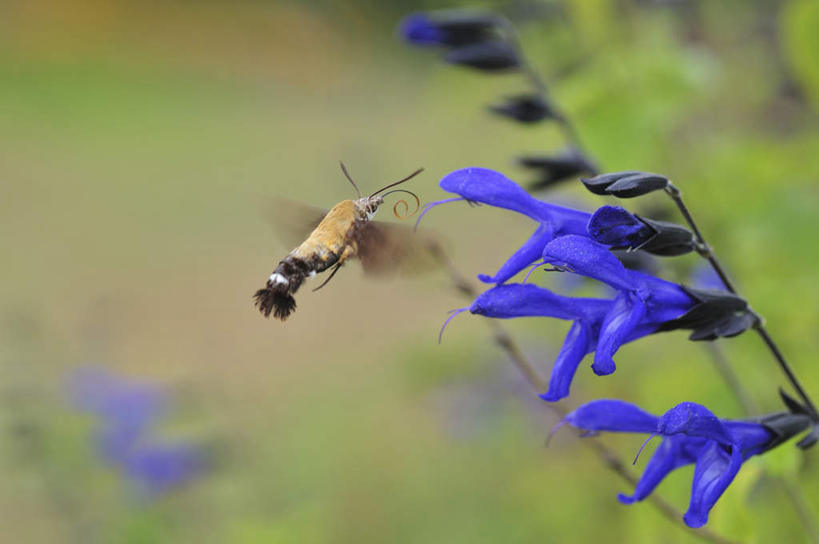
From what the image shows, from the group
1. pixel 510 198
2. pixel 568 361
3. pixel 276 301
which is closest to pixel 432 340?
pixel 276 301

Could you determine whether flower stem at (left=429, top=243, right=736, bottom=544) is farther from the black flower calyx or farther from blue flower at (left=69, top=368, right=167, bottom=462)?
blue flower at (left=69, top=368, right=167, bottom=462)

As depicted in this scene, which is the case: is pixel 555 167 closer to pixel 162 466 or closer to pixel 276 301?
pixel 276 301

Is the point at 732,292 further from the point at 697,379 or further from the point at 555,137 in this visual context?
the point at 555,137

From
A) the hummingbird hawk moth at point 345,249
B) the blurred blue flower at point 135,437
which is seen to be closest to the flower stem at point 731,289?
the hummingbird hawk moth at point 345,249

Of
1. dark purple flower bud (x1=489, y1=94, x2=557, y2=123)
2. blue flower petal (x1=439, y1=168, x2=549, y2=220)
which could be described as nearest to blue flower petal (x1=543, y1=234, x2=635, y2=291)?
blue flower petal (x1=439, y1=168, x2=549, y2=220)

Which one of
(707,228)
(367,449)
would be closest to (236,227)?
(367,449)

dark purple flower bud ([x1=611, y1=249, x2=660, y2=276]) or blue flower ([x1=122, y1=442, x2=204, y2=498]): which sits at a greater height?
blue flower ([x1=122, y1=442, x2=204, y2=498])

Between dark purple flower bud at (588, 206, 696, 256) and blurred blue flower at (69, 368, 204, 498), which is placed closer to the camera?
dark purple flower bud at (588, 206, 696, 256)
